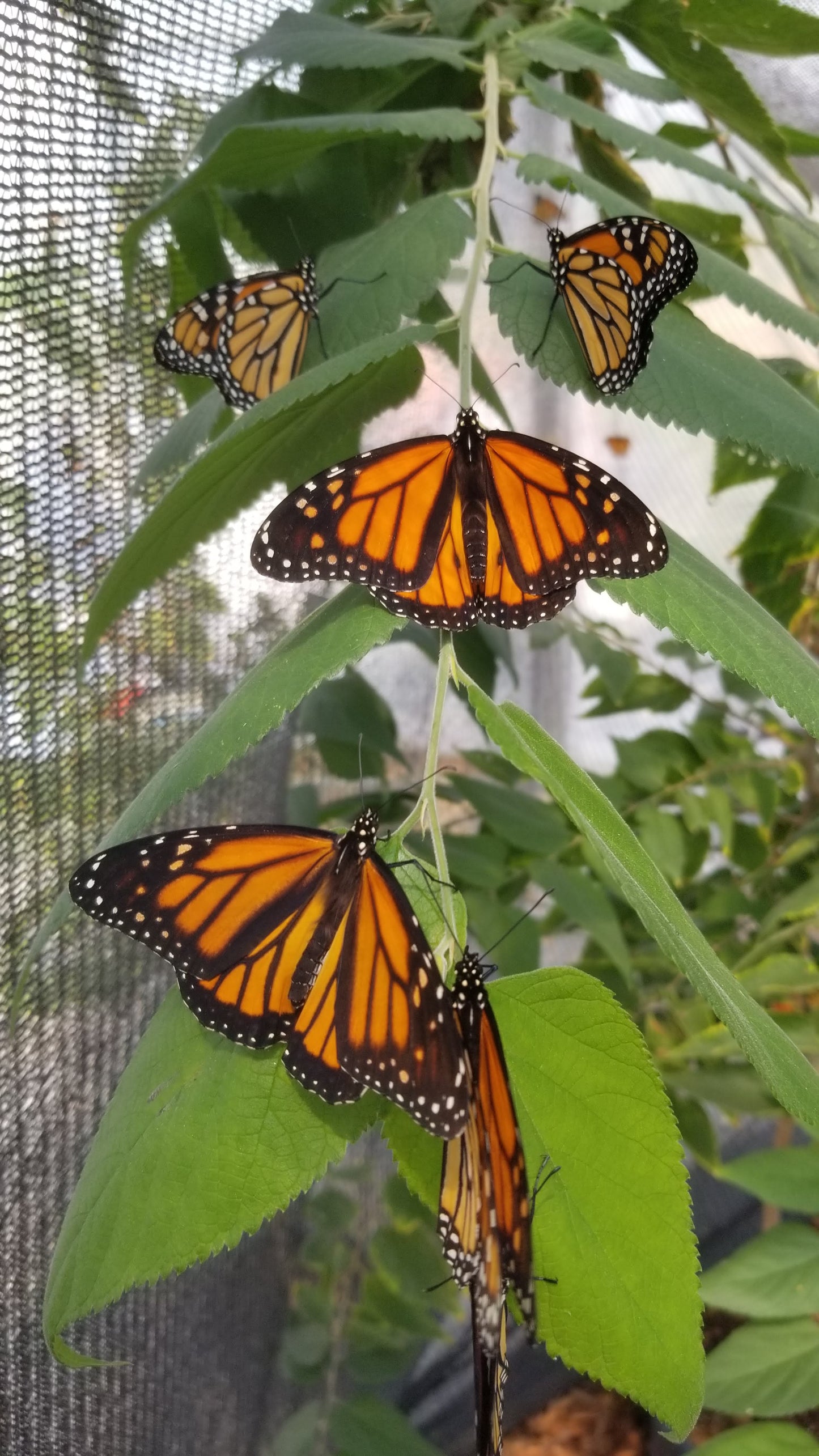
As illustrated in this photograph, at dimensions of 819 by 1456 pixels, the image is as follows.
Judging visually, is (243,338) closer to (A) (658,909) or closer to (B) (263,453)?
(B) (263,453)

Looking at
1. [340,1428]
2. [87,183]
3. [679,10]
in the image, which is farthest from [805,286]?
[340,1428]

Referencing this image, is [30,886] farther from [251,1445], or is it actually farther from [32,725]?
[251,1445]

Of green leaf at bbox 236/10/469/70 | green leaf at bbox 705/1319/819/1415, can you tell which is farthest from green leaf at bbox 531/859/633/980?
green leaf at bbox 236/10/469/70

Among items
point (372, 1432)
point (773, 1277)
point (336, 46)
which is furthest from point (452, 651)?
point (372, 1432)

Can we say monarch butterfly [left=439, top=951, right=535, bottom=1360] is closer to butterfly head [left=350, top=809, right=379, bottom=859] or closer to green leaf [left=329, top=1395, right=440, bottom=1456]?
butterfly head [left=350, top=809, right=379, bottom=859]

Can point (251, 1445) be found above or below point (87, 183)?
below

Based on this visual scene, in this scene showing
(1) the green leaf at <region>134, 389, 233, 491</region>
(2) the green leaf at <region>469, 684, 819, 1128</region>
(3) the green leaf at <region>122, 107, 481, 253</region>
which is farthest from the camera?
(1) the green leaf at <region>134, 389, 233, 491</region>

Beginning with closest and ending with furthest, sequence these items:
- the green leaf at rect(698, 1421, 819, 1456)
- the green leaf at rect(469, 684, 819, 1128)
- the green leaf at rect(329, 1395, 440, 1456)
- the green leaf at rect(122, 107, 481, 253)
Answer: the green leaf at rect(469, 684, 819, 1128)
the green leaf at rect(122, 107, 481, 253)
the green leaf at rect(698, 1421, 819, 1456)
the green leaf at rect(329, 1395, 440, 1456)
